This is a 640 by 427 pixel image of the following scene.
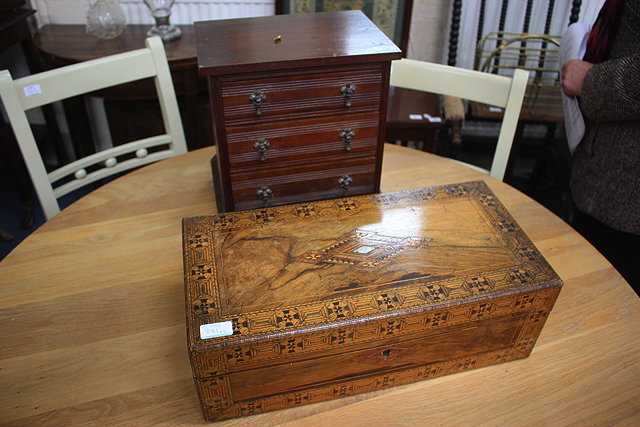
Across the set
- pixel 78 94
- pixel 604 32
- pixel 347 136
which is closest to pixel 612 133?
pixel 604 32

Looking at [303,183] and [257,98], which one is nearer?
[257,98]

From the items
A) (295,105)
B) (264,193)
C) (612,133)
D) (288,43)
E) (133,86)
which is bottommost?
(133,86)

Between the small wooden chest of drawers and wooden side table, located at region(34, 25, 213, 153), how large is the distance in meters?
1.10

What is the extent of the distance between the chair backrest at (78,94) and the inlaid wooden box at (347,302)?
580mm

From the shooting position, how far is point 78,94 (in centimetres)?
153

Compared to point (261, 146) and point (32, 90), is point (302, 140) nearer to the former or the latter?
point (261, 146)

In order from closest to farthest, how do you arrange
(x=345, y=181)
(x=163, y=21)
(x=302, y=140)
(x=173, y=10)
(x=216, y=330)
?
(x=216, y=330) < (x=302, y=140) < (x=345, y=181) < (x=163, y=21) < (x=173, y=10)

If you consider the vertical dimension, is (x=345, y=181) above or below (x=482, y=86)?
below

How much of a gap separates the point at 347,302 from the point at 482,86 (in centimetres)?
95

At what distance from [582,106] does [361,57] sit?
71 cm

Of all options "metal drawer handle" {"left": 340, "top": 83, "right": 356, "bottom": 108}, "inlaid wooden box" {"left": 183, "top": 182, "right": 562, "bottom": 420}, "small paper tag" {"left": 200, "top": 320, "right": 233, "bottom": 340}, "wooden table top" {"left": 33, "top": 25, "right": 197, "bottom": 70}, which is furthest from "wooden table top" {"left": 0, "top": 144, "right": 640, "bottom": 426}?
"wooden table top" {"left": 33, "top": 25, "right": 197, "bottom": 70}

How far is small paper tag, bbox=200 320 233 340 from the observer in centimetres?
89

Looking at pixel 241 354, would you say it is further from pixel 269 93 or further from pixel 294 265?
pixel 269 93

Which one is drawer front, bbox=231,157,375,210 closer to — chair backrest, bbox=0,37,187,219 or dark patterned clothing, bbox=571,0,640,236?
chair backrest, bbox=0,37,187,219
